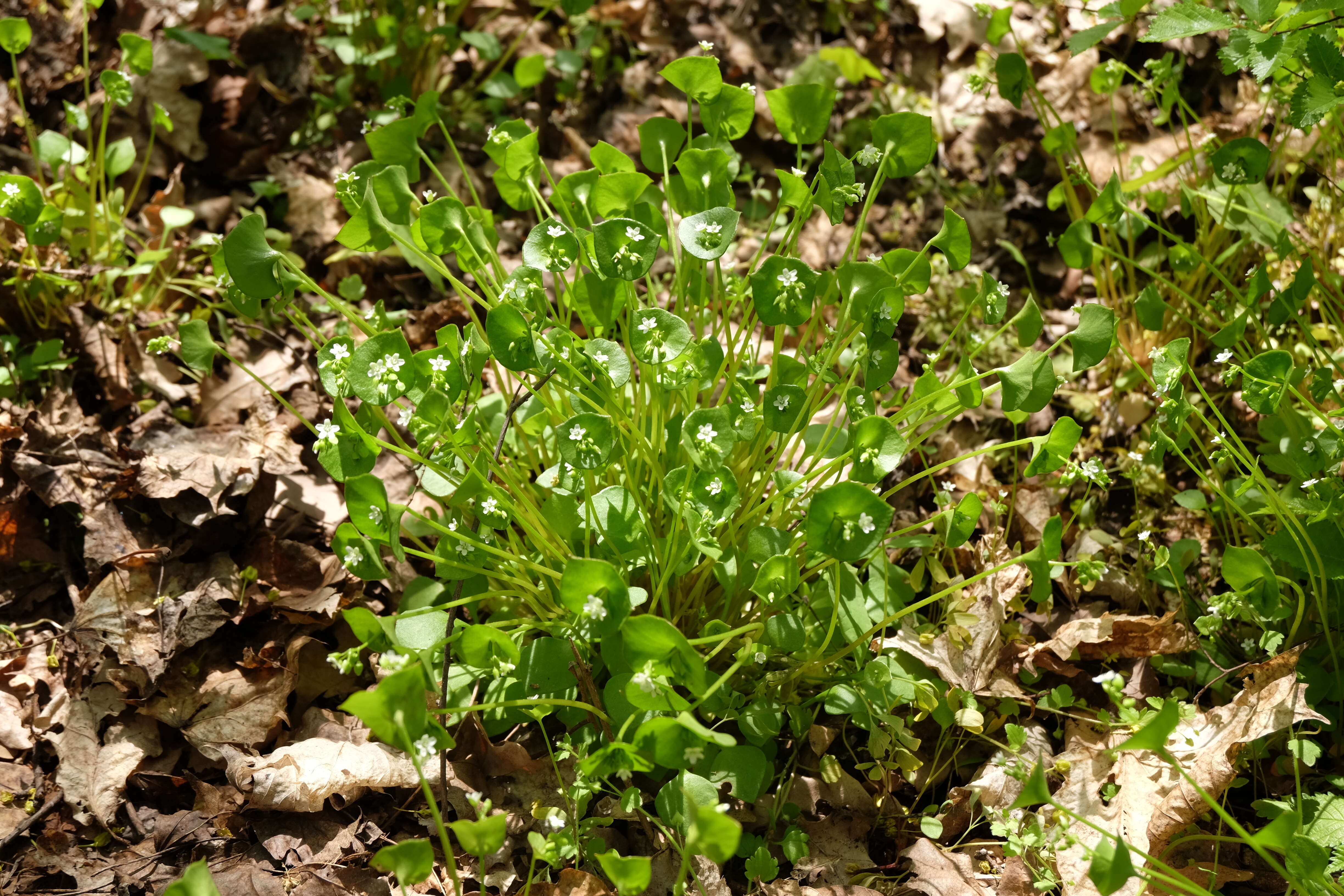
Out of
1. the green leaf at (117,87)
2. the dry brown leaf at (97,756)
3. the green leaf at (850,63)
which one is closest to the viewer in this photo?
the dry brown leaf at (97,756)

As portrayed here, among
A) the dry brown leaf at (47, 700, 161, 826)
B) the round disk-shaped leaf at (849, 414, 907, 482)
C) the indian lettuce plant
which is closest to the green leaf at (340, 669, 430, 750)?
the indian lettuce plant

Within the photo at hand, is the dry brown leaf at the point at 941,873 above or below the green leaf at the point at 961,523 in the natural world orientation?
below

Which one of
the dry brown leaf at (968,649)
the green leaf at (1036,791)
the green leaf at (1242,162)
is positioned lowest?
the dry brown leaf at (968,649)

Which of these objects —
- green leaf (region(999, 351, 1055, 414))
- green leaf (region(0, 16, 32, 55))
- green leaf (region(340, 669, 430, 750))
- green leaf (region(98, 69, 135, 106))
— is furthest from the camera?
green leaf (region(98, 69, 135, 106))

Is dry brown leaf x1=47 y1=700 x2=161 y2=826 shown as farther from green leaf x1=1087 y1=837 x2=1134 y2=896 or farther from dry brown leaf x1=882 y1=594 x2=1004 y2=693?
green leaf x1=1087 y1=837 x2=1134 y2=896

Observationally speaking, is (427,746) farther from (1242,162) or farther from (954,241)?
(1242,162)

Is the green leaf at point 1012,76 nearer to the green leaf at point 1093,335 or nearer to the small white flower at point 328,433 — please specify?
the green leaf at point 1093,335

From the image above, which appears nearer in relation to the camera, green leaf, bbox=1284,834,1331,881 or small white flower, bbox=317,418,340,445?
green leaf, bbox=1284,834,1331,881

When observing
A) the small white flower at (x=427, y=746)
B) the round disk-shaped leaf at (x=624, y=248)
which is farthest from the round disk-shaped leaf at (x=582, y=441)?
the small white flower at (x=427, y=746)
